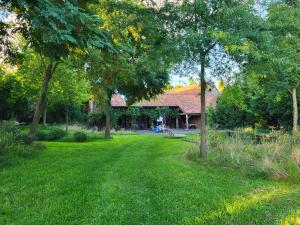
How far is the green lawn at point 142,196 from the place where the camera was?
5855 millimetres

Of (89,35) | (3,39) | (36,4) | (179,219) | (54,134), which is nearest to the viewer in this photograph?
(179,219)

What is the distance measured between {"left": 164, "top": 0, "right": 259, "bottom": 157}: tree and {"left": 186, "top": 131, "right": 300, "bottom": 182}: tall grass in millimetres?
2467

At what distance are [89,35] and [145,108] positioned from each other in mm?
41786

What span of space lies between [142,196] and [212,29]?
5329 millimetres

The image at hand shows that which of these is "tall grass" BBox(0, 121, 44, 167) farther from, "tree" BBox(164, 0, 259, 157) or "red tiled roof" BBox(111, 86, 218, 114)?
"red tiled roof" BBox(111, 86, 218, 114)

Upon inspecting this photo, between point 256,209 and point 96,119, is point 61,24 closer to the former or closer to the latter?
point 256,209

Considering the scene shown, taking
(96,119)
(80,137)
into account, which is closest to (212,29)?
(80,137)

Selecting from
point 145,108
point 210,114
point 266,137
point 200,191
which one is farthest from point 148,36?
point 145,108

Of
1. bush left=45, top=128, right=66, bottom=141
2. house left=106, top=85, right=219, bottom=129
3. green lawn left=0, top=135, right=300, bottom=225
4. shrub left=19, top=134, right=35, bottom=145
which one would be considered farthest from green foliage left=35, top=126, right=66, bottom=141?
house left=106, top=85, right=219, bottom=129

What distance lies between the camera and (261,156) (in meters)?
10.6

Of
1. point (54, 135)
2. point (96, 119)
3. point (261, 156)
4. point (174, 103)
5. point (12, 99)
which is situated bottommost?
point (261, 156)

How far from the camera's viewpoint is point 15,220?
5820 mm

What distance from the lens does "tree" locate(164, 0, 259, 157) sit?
9.98m

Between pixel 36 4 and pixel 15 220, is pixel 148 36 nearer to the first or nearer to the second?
pixel 36 4
